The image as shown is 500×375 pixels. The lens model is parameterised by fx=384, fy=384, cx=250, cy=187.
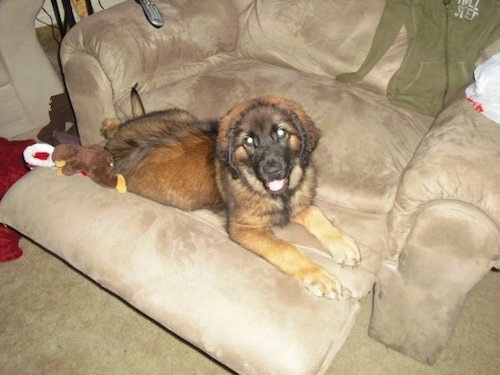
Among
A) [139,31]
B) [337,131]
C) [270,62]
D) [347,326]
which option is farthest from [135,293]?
[270,62]

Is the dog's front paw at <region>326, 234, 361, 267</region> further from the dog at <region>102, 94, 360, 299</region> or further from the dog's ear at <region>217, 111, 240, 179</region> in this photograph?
the dog's ear at <region>217, 111, 240, 179</region>

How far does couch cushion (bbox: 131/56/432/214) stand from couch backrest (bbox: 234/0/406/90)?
9cm

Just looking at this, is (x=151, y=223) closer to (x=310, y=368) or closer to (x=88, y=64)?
(x=310, y=368)

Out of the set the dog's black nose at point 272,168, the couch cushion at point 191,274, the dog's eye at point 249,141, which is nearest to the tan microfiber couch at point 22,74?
the couch cushion at point 191,274

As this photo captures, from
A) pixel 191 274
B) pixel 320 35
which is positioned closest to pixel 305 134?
pixel 191 274

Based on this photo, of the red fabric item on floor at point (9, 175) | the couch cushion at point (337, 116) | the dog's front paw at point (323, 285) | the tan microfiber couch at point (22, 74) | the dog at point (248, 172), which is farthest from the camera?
the tan microfiber couch at point (22, 74)

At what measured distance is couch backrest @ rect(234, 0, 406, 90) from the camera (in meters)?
2.28

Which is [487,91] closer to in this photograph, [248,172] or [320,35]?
[320,35]

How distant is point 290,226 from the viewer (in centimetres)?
183

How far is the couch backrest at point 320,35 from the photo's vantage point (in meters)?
2.28

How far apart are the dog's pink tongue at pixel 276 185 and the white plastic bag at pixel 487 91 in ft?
3.08

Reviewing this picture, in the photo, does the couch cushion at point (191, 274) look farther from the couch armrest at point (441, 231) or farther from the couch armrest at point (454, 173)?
the couch armrest at point (454, 173)

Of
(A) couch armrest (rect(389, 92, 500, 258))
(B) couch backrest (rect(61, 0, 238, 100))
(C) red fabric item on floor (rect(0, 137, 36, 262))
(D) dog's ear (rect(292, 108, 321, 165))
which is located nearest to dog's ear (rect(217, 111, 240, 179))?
(D) dog's ear (rect(292, 108, 321, 165))

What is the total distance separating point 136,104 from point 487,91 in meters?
1.83
